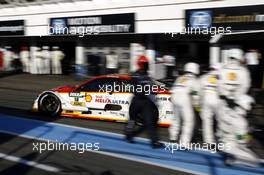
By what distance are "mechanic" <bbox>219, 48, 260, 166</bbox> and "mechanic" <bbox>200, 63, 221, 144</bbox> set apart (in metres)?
0.66

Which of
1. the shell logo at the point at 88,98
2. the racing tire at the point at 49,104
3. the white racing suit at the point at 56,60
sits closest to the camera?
the shell logo at the point at 88,98

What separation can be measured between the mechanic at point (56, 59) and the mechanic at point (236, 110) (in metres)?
16.6

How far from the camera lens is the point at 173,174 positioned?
637cm

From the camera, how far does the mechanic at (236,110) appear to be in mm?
6672

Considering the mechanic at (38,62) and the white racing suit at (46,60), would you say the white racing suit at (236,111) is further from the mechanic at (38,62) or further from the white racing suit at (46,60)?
the mechanic at (38,62)

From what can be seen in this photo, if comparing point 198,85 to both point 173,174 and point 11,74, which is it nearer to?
point 173,174

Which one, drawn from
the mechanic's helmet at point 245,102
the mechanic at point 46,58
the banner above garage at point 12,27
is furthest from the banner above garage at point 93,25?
the mechanic's helmet at point 245,102

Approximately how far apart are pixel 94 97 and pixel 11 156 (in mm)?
3163

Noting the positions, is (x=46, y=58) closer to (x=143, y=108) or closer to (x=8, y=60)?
(x=8, y=60)

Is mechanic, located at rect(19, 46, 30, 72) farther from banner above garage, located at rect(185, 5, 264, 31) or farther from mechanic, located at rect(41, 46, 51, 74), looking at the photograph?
banner above garage, located at rect(185, 5, 264, 31)

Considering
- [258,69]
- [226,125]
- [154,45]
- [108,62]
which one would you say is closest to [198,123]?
[226,125]

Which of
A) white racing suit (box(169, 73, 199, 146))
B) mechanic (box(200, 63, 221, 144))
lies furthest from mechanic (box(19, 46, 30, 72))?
mechanic (box(200, 63, 221, 144))

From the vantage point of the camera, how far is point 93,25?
771 inches

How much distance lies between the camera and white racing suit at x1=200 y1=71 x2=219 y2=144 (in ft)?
24.9
